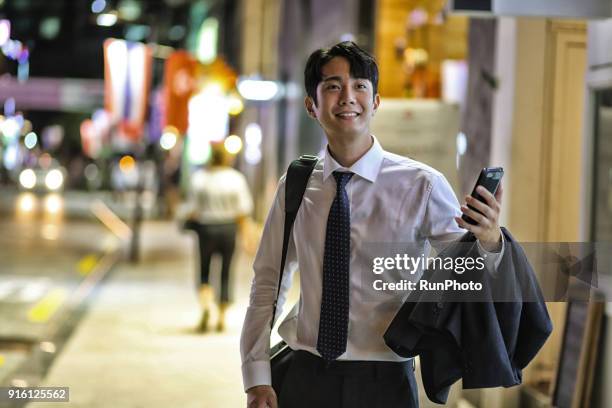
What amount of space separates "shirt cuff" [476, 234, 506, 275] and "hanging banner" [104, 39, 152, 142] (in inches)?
635

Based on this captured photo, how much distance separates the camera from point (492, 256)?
2529 mm

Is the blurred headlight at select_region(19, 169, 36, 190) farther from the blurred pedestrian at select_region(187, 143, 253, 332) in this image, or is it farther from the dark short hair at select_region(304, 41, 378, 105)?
the dark short hair at select_region(304, 41, 378, 105)

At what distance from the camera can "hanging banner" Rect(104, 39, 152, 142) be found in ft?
58.8

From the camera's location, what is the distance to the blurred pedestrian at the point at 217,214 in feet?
33.0

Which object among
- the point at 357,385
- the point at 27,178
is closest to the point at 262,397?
the point at 357,385

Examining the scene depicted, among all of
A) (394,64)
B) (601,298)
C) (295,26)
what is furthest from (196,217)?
(295,26)

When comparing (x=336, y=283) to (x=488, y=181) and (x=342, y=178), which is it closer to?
(x=342, y=178)

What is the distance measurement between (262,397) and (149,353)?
21.1 ft

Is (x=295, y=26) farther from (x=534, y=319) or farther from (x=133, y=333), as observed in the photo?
(x=534, y=319)

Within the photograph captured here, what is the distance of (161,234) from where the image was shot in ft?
80.6

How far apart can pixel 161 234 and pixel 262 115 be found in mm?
4459

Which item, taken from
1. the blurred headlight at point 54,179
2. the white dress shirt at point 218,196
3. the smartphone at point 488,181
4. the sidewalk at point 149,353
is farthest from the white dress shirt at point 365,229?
the blurred headlight at point 54,179

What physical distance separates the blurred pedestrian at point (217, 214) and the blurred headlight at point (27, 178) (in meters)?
48.8

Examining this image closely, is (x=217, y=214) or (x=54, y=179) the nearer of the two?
(x=217, y=214)
